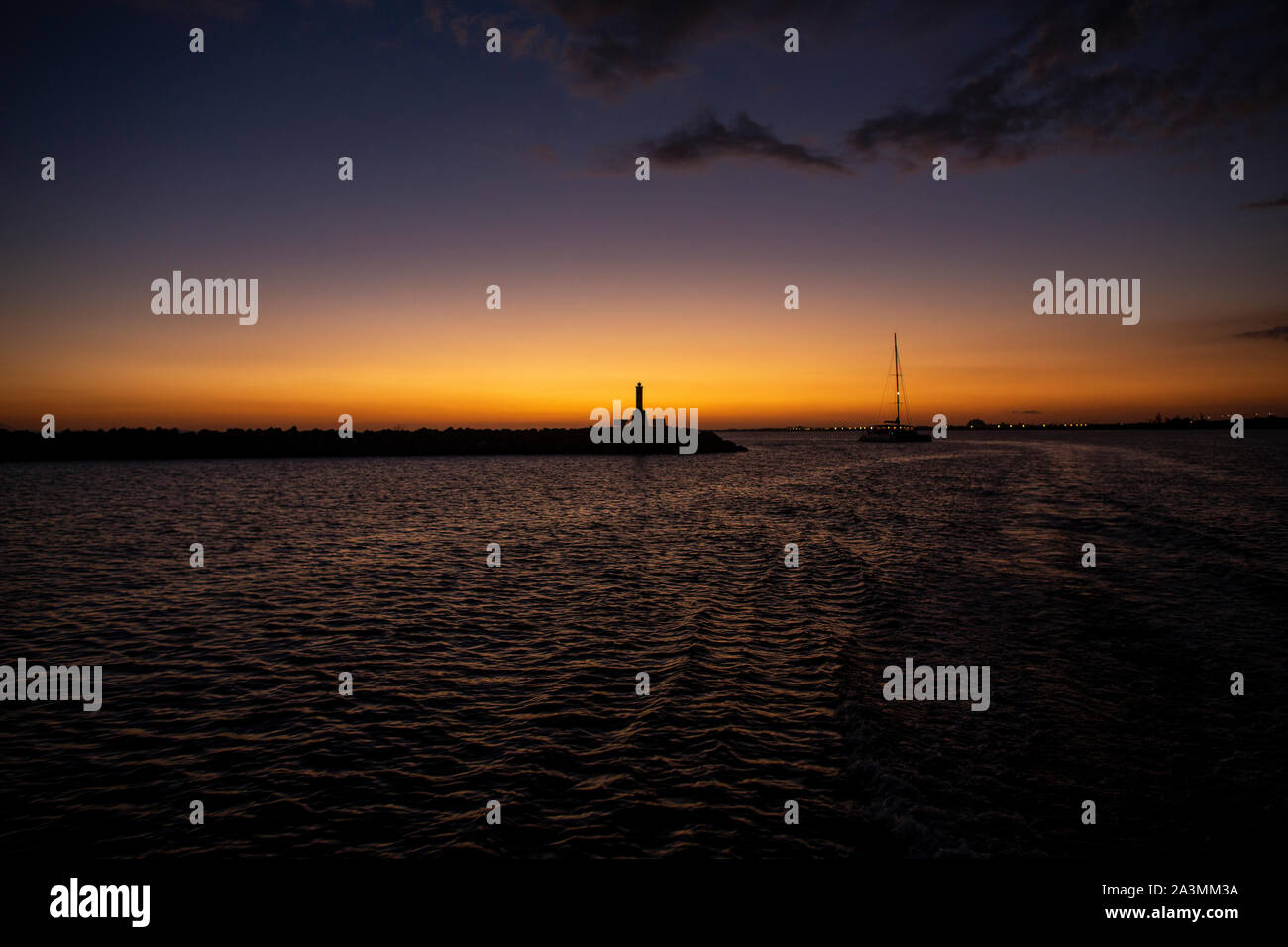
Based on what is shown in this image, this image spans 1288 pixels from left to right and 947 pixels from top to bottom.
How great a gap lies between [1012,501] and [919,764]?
43.4m

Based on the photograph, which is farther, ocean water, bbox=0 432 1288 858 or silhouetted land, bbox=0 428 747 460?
silhouetted land, bbox=0 428 747 460

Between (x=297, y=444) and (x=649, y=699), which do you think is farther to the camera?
(x=297, y=444)

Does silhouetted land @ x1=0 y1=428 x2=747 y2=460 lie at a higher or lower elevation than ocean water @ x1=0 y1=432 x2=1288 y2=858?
higher

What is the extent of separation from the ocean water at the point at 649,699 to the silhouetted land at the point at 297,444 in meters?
122

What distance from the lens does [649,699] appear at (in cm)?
1220

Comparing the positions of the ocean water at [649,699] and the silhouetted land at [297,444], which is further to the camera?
the silhouetted land at [297,444]

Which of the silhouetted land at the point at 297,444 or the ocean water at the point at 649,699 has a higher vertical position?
the silhouetted land at the point at 297,444

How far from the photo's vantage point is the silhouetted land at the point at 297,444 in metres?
124

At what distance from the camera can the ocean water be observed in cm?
810

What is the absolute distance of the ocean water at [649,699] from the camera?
8.10 m

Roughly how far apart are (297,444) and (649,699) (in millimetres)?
153173

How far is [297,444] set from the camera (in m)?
143

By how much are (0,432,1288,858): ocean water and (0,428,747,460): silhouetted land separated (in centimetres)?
12187
